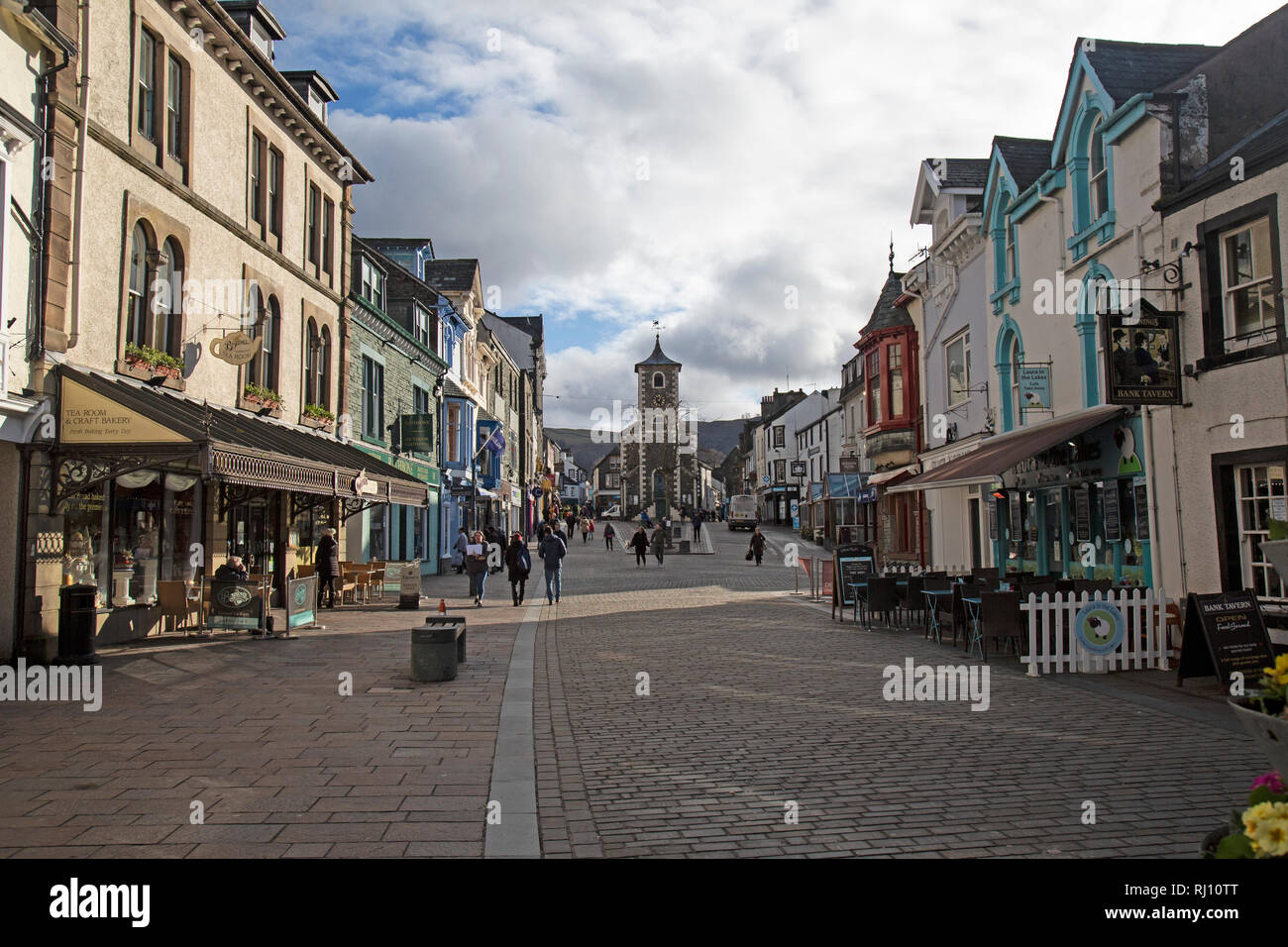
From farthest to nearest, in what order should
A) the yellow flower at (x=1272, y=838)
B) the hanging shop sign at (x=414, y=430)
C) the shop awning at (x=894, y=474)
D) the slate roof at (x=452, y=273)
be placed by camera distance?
the slate roof at (x=452, y=273) → the hanging shop sign at (x=414, y=430) → the shop awning at (x=894, y=474) → the yellow flower at (x=1272, y=838)

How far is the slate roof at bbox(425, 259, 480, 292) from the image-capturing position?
1532 inches

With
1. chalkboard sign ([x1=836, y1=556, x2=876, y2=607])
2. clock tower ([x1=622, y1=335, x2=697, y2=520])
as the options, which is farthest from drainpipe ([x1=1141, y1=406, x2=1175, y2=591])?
clock tower ([x1=622, y1=335, x2=697, y2=520])

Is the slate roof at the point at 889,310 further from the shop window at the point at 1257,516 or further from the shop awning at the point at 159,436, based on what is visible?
the shop awning at the point at 159,436

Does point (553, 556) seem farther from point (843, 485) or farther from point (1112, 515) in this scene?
point (843, 485)

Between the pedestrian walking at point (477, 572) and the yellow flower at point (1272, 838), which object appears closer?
the yellow flower at point (1272, 838)

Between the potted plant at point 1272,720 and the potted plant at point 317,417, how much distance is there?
1936cm

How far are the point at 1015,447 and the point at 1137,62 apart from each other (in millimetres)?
6566

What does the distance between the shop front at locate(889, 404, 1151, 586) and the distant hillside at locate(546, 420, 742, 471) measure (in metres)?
131

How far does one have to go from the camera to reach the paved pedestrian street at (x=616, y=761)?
521cm

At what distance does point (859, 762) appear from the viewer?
694cm

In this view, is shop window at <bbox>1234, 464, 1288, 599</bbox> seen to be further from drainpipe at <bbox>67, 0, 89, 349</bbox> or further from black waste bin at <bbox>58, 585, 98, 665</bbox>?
drainpipe at <bbox>67, 0, 89, 349</bbox>

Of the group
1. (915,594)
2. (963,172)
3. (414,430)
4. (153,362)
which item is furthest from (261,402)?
(963,172)

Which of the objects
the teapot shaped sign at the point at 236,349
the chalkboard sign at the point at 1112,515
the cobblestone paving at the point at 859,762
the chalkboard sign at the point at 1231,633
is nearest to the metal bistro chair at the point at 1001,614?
the cobblestone paving at the point at 859,762
